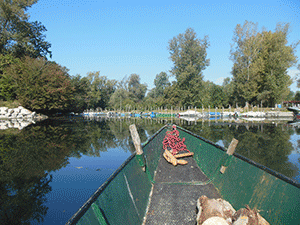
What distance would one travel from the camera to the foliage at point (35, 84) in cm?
4594

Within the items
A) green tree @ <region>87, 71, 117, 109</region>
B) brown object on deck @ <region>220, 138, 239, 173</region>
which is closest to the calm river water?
brown object on deck @ <region>220, 138, 239, 173</region>

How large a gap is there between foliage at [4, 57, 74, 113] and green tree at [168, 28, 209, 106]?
33.2 m

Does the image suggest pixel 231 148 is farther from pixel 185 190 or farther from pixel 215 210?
pixel 185 190

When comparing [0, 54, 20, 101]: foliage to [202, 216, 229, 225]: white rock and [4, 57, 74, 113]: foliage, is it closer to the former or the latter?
[4, 57, 74, 113]: foliage

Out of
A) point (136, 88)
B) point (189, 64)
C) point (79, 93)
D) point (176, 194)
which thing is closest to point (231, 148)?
point (176, 194)

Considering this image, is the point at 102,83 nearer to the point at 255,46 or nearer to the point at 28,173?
the point at 255,46

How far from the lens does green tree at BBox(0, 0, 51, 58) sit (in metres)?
46.7

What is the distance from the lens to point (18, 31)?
50688mm

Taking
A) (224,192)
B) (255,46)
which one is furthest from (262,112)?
(224,192)

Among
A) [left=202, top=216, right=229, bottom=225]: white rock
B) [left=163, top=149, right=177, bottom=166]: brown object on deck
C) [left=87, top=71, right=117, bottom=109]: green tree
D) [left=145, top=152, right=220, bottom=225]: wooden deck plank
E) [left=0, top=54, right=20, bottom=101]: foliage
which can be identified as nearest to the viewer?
[left=202, top=216, right=229, bottom=225]: white rock

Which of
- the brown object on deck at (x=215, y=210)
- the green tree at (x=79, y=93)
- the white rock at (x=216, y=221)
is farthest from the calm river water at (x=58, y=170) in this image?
the green tree at (x=79, y=93)

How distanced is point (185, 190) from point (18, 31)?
58524 mm

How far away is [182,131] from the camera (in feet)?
33.9

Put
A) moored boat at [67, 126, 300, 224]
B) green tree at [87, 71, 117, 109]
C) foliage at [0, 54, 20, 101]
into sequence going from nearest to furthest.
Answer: moored boat at [67, 126, 300, 224], foliage at [0, 54, 20, 101], green tree at [87, 71, 117, 109]
